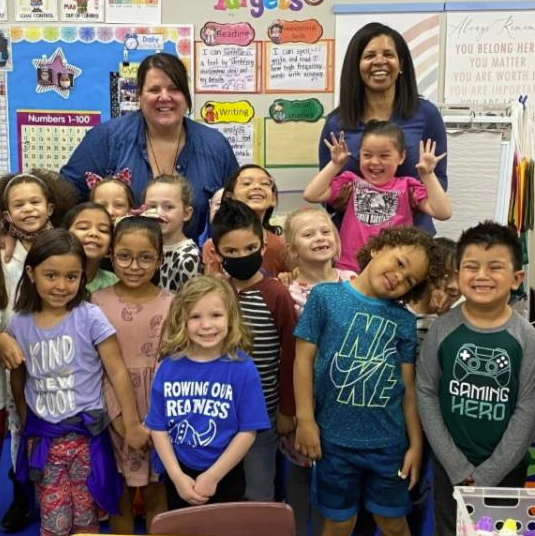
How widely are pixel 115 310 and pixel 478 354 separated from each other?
1.03 metres

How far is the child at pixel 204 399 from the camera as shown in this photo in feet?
6.04

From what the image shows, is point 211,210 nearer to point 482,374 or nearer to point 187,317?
point 187,317

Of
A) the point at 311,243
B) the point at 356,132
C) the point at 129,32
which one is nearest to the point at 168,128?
the point at 356,132

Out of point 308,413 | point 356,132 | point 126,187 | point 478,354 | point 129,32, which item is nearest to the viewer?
point 478,354

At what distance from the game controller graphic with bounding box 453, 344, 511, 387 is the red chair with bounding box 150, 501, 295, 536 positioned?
623mm

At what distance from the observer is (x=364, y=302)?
1.93 m

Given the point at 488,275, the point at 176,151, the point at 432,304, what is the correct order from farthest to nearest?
1. the point at 176,151
2. the point at 432,304
3. the point at 488,275

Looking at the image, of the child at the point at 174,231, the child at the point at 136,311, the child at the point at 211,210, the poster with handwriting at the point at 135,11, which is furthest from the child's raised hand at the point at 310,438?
the poster with handwriting at the point at 135,11

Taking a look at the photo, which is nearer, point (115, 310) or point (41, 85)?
point (115, 310)

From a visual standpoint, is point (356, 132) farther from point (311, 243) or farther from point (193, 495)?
point (193, 495)

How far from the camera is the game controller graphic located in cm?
181

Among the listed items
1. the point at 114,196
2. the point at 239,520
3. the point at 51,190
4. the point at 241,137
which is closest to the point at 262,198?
A: the point at 114,196

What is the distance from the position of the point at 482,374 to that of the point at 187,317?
78 centimetres

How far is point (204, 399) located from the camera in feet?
6.03
